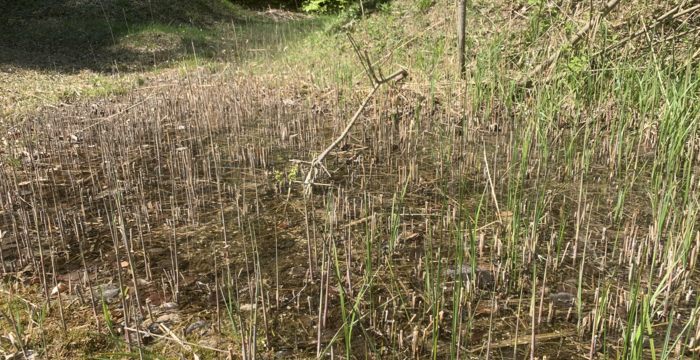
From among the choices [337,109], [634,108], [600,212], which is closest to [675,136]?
[600,212]

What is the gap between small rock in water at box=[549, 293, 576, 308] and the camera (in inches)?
76.5

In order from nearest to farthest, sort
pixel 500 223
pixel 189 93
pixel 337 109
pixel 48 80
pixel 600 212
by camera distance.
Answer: pixel 500 223 → pixel 600 212 → pixel 337 109 → pixel 189 93 → pixel 48 80

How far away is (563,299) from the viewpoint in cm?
198

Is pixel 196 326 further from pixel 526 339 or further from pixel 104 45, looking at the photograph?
pixel 104 45

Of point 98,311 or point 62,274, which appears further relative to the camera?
point 62,274

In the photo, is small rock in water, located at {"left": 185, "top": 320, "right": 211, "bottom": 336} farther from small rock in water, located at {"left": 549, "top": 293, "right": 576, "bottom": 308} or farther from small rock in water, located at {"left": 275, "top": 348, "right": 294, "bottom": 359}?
small rock in water, located at {"left": 549, "top": 293, "right": 576, "bottom": 308}

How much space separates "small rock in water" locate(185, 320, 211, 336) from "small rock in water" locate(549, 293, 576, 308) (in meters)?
1.40

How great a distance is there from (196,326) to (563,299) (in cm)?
149

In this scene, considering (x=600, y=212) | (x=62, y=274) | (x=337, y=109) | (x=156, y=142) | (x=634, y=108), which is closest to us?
(x=62, y=274)

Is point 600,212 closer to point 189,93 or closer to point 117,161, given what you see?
point 117,161

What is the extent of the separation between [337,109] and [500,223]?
282 cm

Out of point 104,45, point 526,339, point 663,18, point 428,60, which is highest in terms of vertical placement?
point 104,45

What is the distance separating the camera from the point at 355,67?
256 inches

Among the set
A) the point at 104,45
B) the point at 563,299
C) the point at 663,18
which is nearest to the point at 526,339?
the point at 563,299
